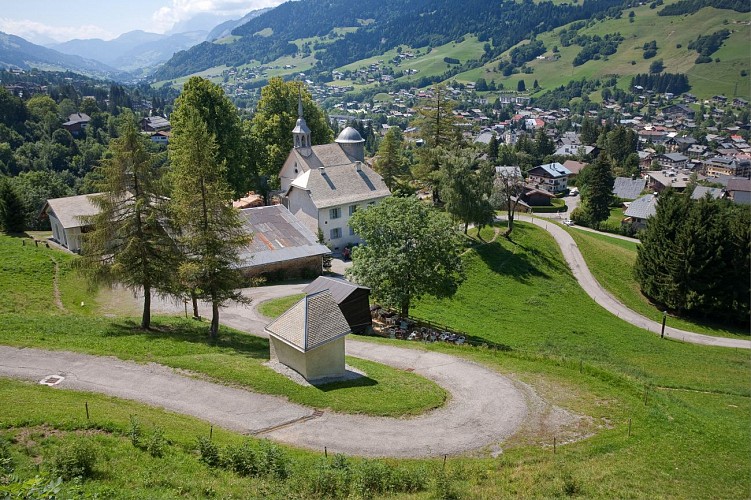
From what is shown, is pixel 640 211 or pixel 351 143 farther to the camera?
pixel 640 211

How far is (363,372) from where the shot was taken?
25.0m

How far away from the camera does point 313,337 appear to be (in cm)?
2319

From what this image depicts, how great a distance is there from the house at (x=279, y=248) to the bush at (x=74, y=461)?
27.1m

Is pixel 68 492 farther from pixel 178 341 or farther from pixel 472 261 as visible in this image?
pixel 472 261

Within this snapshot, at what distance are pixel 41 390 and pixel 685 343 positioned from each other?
134ft

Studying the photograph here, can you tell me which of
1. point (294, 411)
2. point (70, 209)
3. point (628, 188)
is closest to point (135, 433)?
point (294, 411)

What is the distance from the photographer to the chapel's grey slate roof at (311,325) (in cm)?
2317

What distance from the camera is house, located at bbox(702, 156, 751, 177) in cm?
12962

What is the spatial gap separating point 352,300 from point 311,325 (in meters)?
9.36

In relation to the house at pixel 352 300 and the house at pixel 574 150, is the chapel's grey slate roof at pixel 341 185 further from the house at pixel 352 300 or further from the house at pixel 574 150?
the house at pixel 574 150

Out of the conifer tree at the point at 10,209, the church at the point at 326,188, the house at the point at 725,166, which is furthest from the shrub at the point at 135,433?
the house at the point at 725,166

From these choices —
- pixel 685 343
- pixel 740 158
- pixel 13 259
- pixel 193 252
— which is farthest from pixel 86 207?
pixel 740 158

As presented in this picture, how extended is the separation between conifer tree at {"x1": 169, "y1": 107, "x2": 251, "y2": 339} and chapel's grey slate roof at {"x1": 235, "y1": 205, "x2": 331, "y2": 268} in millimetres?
13174

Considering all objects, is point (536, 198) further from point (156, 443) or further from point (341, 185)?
point (156, 443)
